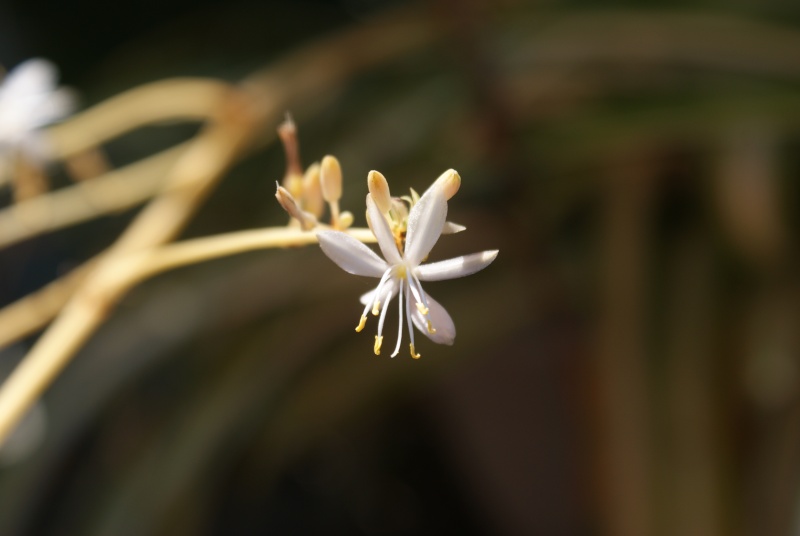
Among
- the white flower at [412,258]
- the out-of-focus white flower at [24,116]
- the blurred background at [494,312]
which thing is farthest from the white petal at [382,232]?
the blurred background at [494,312]

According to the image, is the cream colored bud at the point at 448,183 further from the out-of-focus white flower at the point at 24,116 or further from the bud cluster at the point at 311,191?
the out-of-focus white flower at the point at 24,116

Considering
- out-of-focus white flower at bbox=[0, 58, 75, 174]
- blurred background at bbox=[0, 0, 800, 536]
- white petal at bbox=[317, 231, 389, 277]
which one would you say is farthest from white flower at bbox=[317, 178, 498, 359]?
blurred background at bbox=[0, 0, 800, 536]

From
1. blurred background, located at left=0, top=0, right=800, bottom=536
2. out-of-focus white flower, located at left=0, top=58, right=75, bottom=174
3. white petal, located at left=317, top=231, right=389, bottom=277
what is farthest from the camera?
blurred background, located at left=0, top=0, right=800, bottom=536

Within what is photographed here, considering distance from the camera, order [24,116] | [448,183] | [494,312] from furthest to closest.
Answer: [494,312]
[24,116]
[448,183]

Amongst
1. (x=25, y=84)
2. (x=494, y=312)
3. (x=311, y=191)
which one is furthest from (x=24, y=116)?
(x=494, y=312)

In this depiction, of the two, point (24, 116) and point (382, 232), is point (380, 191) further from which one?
point (24, 116)

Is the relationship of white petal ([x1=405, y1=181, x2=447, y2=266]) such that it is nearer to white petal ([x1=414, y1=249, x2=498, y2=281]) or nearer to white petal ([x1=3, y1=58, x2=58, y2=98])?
white petal ([x1=414, y1=249, x2=498, y2=281])
